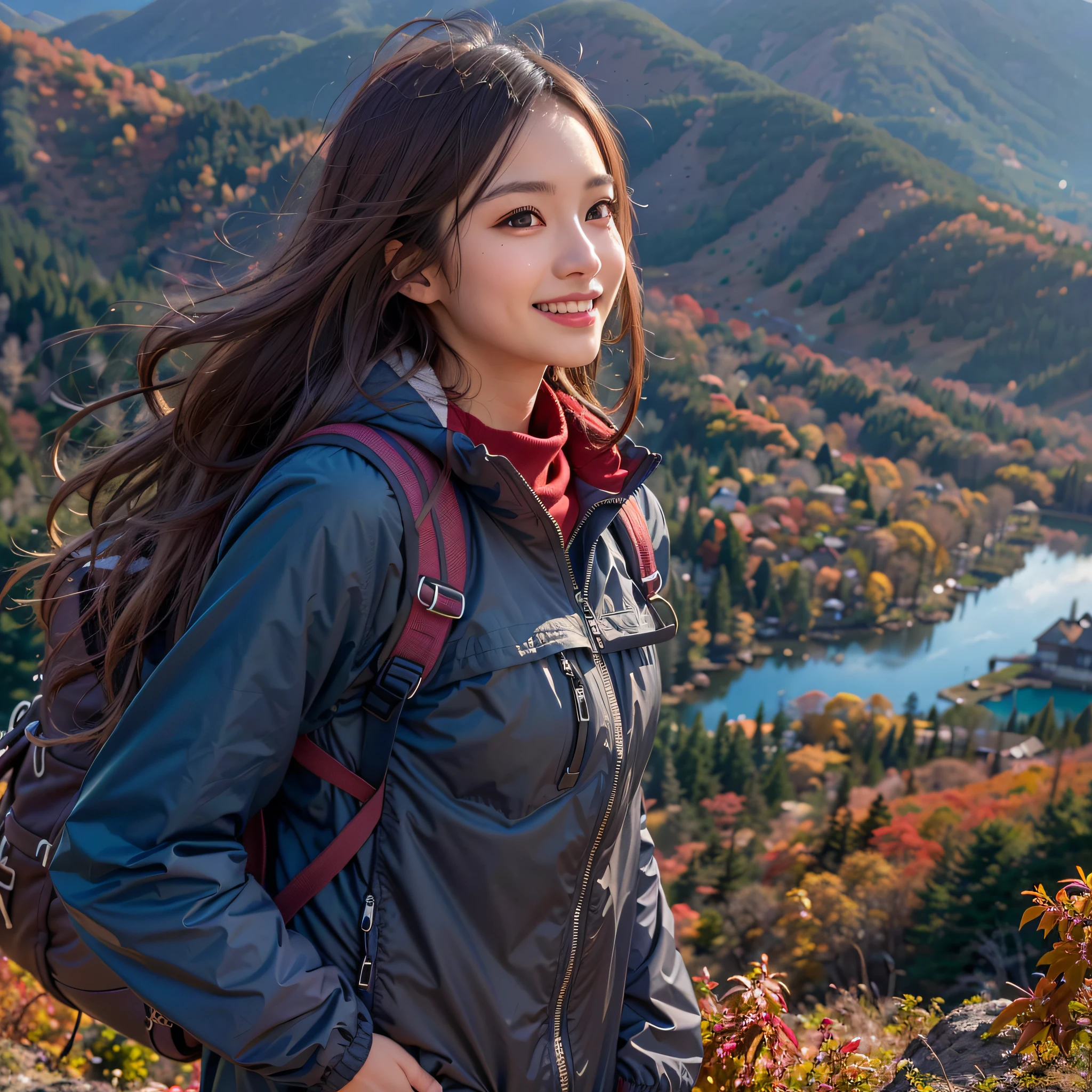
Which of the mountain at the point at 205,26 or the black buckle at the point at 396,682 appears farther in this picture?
the mountain at the point at 205,26

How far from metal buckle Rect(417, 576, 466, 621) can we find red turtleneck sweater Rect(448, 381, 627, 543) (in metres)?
0.21

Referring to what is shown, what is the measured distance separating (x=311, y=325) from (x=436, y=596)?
441 mm

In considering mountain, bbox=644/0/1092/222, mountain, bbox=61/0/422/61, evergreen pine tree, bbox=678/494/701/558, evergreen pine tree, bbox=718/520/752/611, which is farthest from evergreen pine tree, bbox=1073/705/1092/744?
mountain, bbox=61/0/422/61

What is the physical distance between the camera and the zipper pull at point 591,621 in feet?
3.98

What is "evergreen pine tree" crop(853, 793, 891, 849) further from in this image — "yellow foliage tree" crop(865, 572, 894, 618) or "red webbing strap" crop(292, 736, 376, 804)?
"red webbing strap" crop(292, 736, 376, 804)

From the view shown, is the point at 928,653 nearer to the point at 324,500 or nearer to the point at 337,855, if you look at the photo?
the point at 337,855

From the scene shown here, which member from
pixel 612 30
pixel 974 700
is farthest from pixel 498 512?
pixel 612 30

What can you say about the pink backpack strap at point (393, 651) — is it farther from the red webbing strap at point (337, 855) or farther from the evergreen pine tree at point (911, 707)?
the evergreen pine tree at point (911, 707)

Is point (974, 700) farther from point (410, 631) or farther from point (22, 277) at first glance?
point (22, 277)

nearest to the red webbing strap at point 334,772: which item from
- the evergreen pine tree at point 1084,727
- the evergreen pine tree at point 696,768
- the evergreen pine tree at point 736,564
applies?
the evergreen pine tree at point 696,768

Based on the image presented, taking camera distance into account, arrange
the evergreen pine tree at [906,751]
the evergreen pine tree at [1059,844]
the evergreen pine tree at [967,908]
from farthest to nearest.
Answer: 1. the evergreen pine tree at [906,751]
2. the evergreen pine tree at [1059,844]
3. the evergreen pine tree at [967,908]

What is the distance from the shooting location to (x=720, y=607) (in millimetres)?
22750

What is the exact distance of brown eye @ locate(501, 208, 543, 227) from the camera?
3.95 feet

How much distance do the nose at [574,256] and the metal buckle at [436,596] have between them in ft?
1.42
